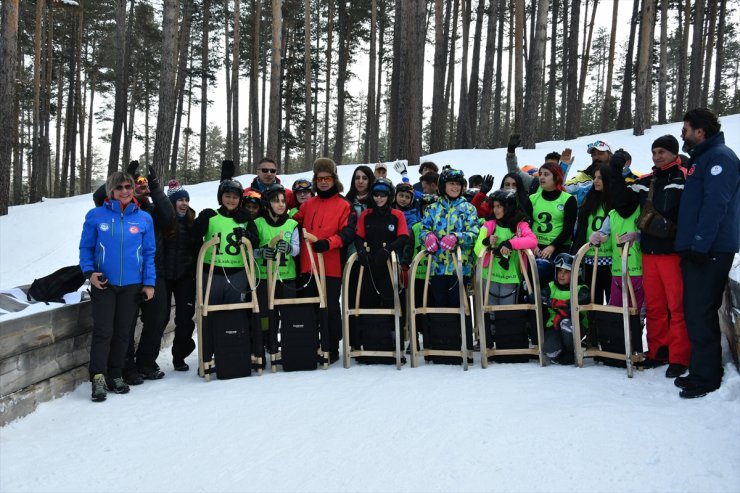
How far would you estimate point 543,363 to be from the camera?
4.88 meters

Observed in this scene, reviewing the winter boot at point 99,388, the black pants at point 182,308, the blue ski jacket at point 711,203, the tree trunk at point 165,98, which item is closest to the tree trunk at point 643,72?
the tree trunk at point 165,98

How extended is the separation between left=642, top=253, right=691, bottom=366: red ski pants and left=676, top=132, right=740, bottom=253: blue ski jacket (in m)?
0.36

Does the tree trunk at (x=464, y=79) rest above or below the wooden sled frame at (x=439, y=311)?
above

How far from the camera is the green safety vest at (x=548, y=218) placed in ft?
17.4

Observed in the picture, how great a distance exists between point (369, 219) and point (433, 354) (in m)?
1.46

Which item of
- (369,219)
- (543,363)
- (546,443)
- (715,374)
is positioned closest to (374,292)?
(369,219)

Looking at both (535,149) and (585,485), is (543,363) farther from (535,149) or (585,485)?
(535,149)

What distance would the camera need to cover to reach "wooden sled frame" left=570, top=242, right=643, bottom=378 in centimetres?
444

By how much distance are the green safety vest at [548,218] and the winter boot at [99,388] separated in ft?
13.6

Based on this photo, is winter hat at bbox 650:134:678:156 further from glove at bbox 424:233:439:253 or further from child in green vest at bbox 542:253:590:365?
glove at bbox 424:233:439:253

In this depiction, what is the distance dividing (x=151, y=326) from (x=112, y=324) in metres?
0.57

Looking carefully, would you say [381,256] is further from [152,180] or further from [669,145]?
[669,145]

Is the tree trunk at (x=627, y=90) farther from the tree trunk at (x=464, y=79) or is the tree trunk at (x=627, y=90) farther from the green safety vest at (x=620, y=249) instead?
the green safety vest at (x=620, y=249)

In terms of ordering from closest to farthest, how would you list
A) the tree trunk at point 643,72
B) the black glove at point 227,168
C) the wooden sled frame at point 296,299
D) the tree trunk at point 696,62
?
the wooden sled frame at point 296,299 < the black glove at point 227,168 < the tree trunk at point 643,72 < the tree trunk at point 696,62
